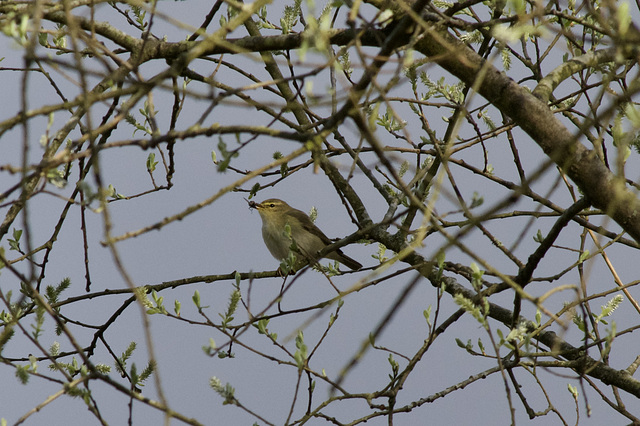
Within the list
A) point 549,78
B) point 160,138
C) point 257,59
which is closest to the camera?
point 160,138

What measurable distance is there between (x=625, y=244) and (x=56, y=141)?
3.37 meters

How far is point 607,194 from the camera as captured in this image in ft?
9.75

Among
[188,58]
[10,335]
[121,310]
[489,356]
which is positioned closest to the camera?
[188,58]

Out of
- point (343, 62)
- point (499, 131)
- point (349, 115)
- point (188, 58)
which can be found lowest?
point (349, 115)

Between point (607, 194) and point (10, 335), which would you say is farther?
point (607, 194)

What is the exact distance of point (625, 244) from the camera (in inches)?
171

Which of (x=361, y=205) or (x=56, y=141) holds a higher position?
(x=361, y=205)

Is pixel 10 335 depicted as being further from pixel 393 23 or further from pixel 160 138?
pixel 393 23

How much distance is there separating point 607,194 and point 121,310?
332 centimetres

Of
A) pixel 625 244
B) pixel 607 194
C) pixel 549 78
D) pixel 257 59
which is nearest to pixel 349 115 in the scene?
pixel 257 59

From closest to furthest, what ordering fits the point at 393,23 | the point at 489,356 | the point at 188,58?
the point at 188,58
the point at 393,23
the point at 489,356

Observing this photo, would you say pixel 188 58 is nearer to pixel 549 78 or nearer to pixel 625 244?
pixel 549 78

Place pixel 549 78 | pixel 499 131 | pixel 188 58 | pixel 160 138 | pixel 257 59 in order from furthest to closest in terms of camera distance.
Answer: pixel 499 131
pixel 549 78
pixel 257 59
pixel 188 58
pixel 160 138

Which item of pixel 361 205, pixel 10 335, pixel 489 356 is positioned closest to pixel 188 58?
pixel 10 335
